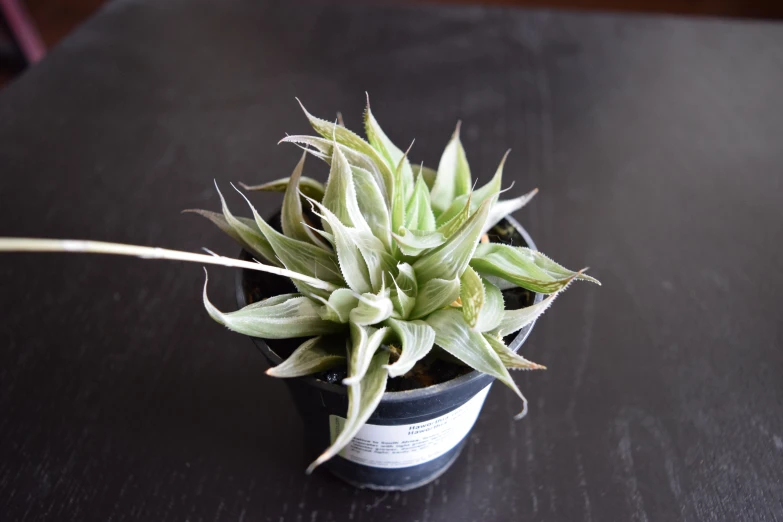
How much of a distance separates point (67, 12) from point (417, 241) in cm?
194

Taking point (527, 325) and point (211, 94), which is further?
point (211, 94)

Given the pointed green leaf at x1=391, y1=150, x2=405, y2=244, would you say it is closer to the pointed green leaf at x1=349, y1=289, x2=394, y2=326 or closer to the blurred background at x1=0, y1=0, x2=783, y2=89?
the pointed green leaf at x1=349, y1=289, x2=394, y2=326

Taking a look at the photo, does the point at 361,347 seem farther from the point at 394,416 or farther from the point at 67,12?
the point at 67,12

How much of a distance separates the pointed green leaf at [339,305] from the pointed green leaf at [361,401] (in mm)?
31

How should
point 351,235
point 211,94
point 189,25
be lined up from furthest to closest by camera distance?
point 189,25, point 211,94, point 351,235

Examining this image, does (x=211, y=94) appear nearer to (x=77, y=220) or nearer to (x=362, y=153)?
(x=77, y=220)

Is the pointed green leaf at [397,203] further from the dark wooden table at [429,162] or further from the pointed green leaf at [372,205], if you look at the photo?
the dark wooden table at [429,162]

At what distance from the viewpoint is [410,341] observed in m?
0.33

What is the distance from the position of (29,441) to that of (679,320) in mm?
515

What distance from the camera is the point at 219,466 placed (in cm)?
45

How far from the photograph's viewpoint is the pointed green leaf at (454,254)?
0.33 meters

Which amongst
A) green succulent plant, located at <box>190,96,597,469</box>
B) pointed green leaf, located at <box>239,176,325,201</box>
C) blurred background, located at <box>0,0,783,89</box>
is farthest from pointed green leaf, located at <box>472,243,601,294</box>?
blurred background, located at <box>0,0,783,89</box>

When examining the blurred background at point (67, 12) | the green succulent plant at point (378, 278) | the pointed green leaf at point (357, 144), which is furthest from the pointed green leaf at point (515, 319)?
the blurred background at point (67, 12)

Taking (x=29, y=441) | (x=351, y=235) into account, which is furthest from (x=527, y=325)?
(x=29, y=441)
